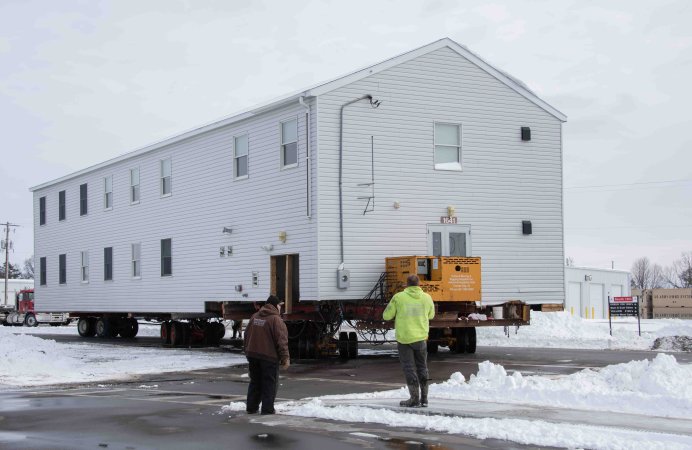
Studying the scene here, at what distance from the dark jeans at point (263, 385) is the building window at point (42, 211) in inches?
1209

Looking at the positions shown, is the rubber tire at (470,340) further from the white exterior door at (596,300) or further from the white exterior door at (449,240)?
the white exterior door at (596,300)

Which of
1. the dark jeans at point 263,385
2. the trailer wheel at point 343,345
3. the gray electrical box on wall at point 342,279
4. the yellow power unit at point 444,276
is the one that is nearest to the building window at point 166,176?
the trailer wheel at point 343,345

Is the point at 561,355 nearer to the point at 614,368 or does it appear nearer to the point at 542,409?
the point at 614,368

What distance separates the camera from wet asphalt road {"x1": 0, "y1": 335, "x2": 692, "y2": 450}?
994 cm

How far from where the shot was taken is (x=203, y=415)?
484 inches

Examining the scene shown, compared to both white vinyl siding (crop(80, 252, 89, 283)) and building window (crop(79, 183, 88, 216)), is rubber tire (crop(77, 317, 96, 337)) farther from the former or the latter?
building window (crop(79, 183, 88, 216))

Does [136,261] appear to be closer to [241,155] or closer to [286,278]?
[241,155]

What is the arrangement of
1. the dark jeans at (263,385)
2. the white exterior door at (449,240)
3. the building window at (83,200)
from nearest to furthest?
the dark jeans at (263,385)
the white exterior door at (449,240)
the building window at (83,200)

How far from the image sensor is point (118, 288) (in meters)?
33.5

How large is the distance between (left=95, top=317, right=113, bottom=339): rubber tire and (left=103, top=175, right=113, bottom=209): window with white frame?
473 centimetres

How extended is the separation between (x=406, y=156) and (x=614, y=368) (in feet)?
34.1

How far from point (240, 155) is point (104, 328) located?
13.5 meters

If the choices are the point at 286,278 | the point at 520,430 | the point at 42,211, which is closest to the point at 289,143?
the point at 286,278

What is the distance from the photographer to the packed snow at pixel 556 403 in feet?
31.8
